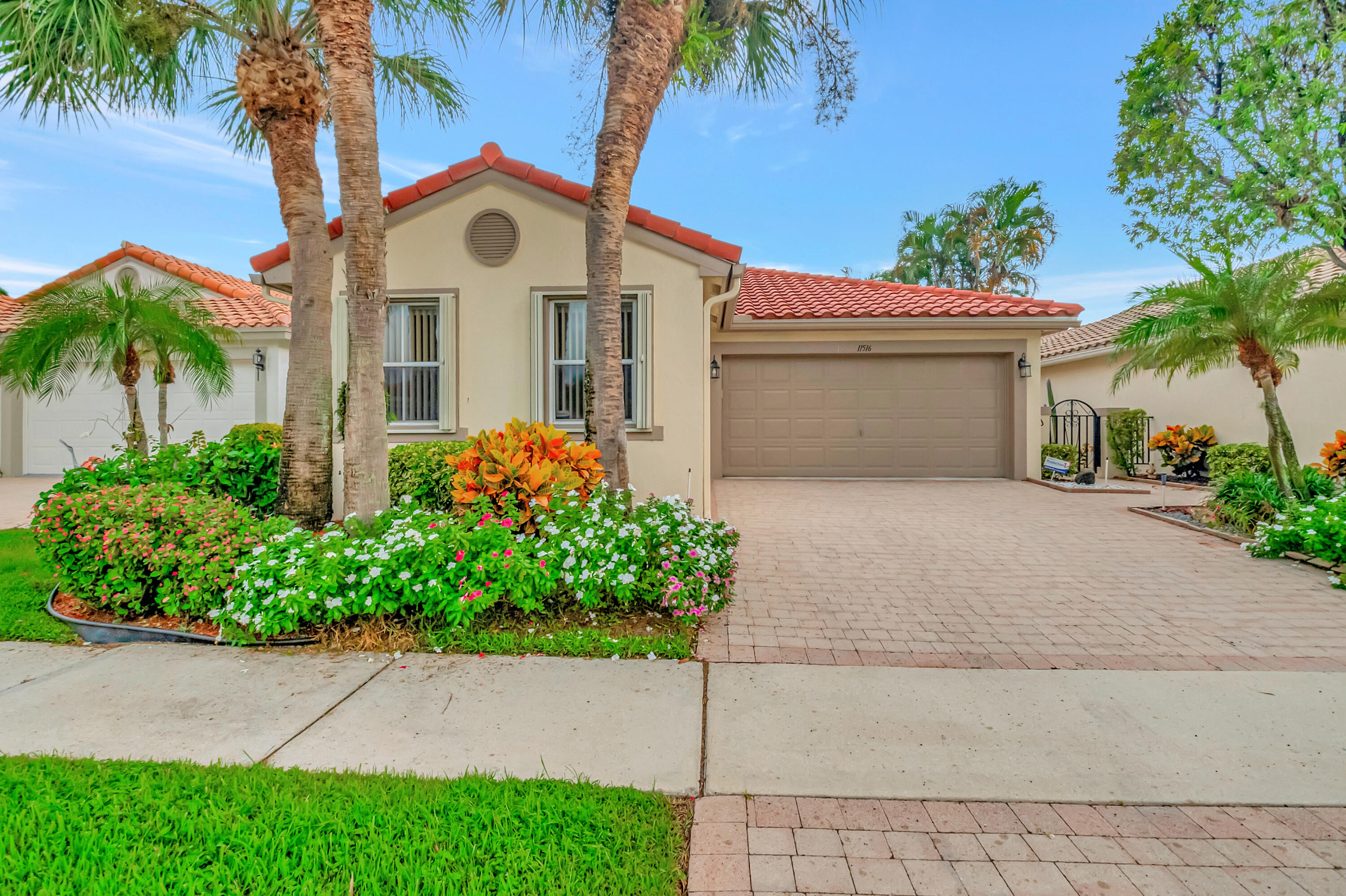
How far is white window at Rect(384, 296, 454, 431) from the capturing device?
849 centimetres

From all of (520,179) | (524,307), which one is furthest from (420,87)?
(524,307)

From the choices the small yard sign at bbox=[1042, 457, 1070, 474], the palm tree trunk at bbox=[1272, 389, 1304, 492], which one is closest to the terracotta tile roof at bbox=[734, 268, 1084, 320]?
the small yard sign at bbox=[1042, 457, 1070, 474]

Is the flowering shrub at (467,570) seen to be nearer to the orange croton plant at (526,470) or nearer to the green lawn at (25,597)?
the orange croton plant at (526,470)

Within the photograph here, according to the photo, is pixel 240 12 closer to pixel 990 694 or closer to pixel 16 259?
pixel 990 694

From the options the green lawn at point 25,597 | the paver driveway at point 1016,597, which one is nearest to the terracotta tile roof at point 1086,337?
the paver driveway at point 1016,597

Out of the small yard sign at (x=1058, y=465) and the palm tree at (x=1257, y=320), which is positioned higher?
the palm tree at (x=1257, y=320)

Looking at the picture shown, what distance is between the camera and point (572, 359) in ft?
27.6

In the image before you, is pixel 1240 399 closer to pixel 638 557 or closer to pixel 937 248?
pixel 937 248

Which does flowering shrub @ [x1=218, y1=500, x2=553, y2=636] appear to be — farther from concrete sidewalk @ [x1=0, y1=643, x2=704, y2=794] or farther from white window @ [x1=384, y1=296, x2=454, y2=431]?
white window @ [x1=384, y1=296, x2=454, y2=431]

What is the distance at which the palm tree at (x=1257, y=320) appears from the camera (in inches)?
307

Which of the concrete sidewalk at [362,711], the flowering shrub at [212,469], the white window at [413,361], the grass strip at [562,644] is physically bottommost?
the concrete sidewalk at [362,711]

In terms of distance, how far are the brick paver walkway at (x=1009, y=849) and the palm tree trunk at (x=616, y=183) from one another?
393 centimetres

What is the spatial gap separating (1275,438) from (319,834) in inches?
407

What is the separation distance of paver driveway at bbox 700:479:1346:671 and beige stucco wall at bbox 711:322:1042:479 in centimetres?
362
